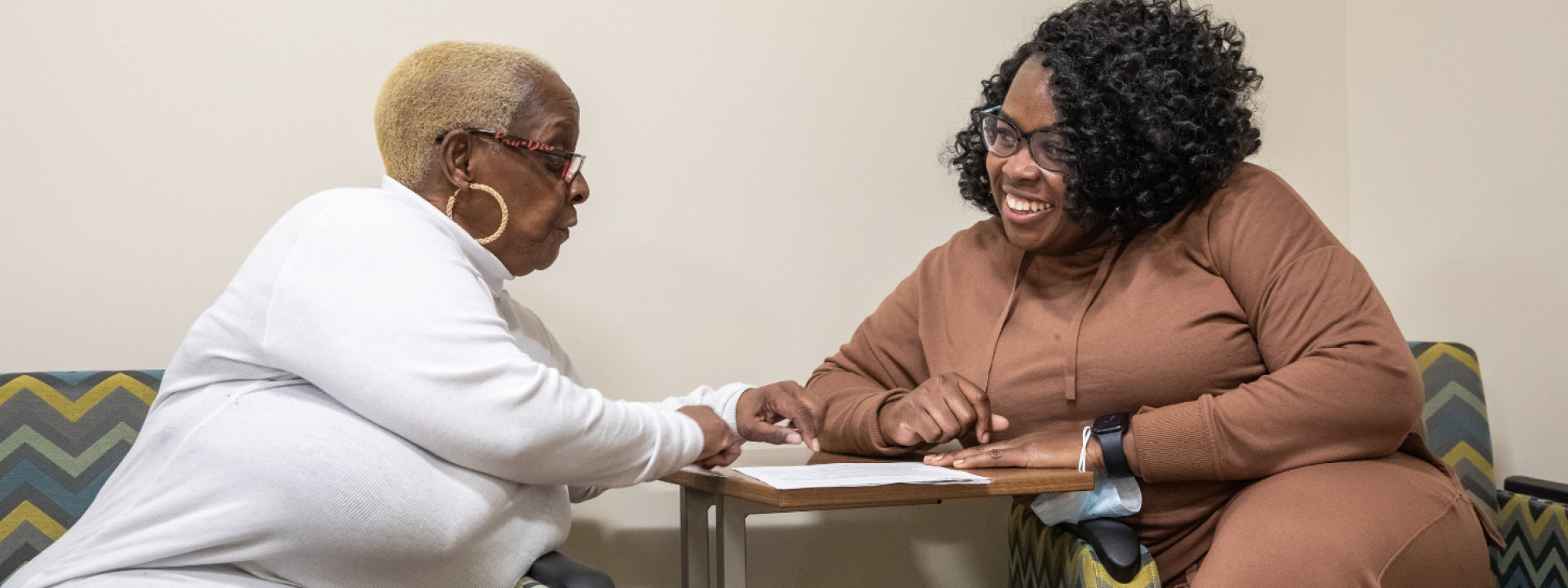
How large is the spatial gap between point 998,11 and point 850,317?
896 millimetres

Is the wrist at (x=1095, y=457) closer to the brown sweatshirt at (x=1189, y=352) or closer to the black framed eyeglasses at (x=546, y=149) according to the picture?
the brown sweatshirt at (x=1189, y=352)

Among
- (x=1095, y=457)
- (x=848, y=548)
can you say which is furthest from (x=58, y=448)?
(x=1095, y=457)

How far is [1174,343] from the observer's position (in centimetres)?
162

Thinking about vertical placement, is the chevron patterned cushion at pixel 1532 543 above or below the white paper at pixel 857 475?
below

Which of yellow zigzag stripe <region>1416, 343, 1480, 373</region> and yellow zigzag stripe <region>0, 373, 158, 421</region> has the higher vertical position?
yellow zigzag stripe <region>0, 373, 158, 421</region>

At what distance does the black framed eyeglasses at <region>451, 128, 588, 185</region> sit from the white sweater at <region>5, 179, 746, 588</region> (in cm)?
26

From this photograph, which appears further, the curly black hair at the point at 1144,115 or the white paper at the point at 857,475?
the curly black hair at the point at 1144,115

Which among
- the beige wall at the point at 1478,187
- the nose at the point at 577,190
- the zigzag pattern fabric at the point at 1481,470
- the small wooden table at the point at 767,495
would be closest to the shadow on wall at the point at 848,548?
the small wooden table at the point at 767,495

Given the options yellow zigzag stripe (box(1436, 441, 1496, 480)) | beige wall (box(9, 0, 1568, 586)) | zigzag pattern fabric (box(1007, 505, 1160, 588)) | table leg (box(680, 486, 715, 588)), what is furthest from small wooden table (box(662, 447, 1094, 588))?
yellow zigzag stripe (box(1436, 441, 1496, 480))

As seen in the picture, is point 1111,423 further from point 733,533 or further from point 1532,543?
point 1532,543

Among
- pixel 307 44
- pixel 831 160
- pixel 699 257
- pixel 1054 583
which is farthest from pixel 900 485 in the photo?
pixel 307 44

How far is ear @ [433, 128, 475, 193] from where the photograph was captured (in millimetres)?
1522

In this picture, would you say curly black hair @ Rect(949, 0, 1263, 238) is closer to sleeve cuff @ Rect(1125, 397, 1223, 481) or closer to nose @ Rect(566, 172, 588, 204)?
sleeve cuff @ Rect(1125, 397, 1223, 481)

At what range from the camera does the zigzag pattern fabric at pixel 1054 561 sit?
1.42 meters
